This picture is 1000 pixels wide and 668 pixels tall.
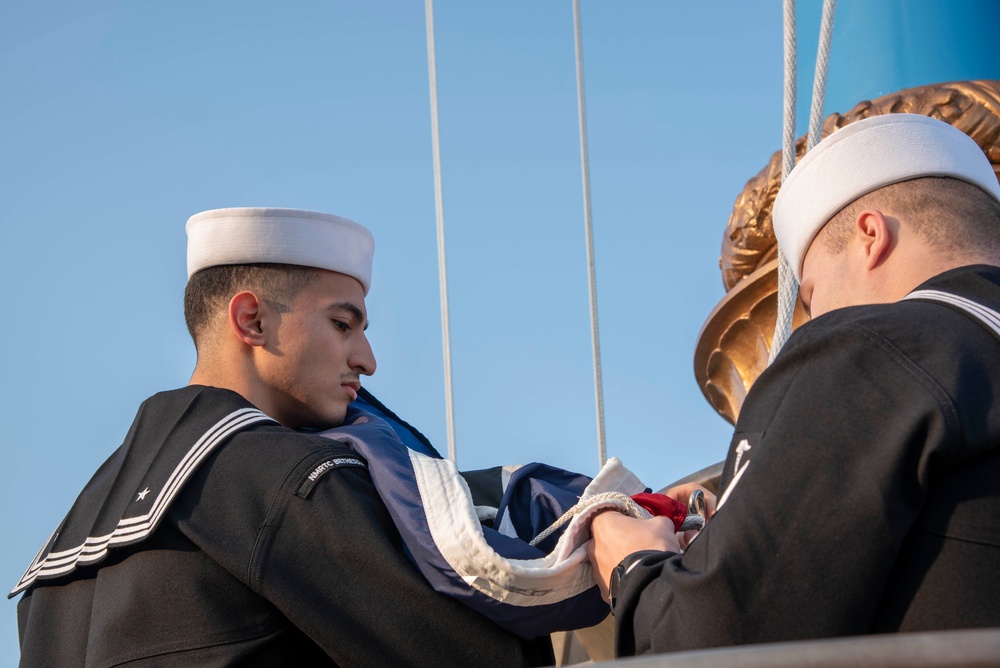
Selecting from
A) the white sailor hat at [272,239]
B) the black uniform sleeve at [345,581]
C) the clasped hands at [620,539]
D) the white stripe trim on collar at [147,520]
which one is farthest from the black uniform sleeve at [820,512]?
the white sailor hat at [272,239]

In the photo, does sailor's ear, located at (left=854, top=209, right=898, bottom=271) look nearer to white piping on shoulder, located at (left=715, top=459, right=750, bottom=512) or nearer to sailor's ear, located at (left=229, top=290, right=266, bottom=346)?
white piping on shoulder, located at (left=715, top=459, right=750, bottom=512)

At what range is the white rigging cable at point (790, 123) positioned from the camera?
2.99 metres

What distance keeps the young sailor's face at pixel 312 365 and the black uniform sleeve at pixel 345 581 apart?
0.52m

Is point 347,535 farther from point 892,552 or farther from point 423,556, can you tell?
point 892,552

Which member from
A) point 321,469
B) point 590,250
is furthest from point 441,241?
point 321,469

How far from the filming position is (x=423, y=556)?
2223 mm

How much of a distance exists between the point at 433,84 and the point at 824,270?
317 centimetres

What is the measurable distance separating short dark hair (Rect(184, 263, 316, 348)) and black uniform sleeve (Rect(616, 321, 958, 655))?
1463 millimetres

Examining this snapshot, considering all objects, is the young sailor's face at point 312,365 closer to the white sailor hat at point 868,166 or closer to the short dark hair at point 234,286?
the short dark hair at point 234,286

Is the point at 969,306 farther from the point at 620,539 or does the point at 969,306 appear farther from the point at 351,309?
the point at 351,309

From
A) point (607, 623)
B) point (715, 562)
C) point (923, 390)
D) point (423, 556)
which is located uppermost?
point (923, 390)

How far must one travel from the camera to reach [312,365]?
282 centimetres

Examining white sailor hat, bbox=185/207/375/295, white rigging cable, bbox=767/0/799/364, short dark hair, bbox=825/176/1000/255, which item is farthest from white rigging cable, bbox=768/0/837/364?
white sailor hat, bbox=185/207/375/295

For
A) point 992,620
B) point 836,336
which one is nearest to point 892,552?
point 992,620
